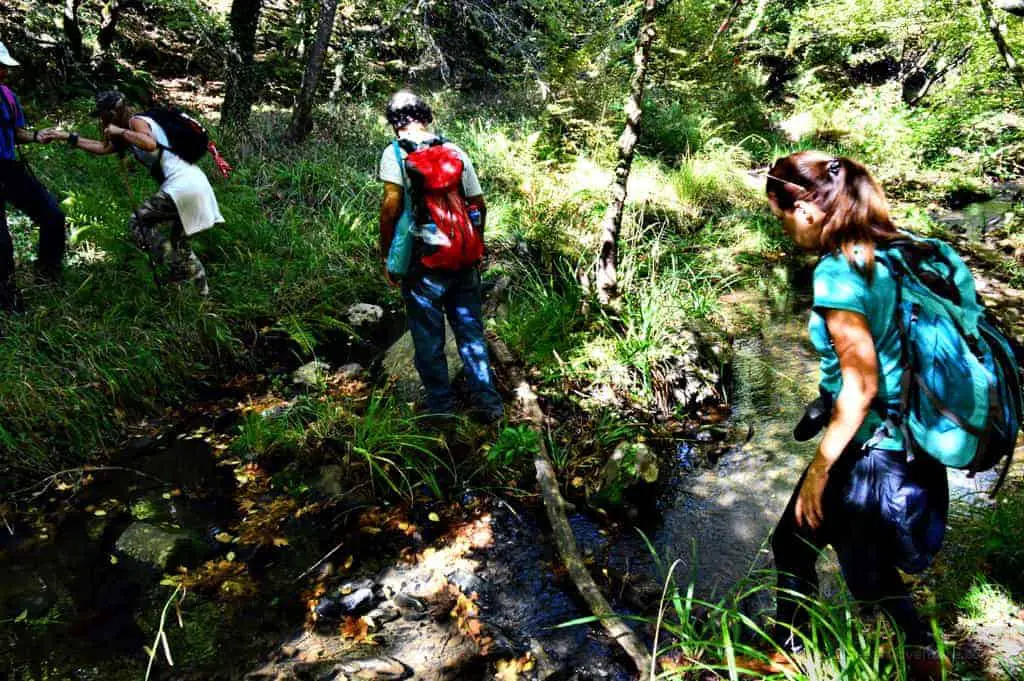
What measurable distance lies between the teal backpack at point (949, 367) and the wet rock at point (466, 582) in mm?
2074

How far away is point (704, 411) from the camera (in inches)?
181

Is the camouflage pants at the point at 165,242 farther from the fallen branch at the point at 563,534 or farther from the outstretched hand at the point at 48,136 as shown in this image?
the fallen branch at the point at 563,534

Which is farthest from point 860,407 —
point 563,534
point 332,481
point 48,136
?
→ point 48,136

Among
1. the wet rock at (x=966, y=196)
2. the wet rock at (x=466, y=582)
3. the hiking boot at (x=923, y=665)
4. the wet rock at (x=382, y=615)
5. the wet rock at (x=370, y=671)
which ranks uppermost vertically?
the wet rock at (x=966, y=196)

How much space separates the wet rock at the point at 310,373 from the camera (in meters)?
4.69

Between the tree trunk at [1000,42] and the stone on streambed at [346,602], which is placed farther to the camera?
the tree trunk at [1000,42]

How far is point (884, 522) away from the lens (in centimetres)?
176

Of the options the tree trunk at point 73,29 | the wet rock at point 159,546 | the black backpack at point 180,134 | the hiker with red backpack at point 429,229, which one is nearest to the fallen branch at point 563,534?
the hiker with red backpack at point 429,229

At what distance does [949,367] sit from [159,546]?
3.62m

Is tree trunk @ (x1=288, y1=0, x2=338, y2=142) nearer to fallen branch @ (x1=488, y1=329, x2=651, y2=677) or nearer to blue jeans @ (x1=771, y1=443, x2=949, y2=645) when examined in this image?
fallen branch @ (x1=488, y1=329, x2=651, y2=677)

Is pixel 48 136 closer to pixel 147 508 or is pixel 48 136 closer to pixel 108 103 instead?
pixel 108 103

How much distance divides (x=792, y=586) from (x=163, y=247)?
5.09 meters

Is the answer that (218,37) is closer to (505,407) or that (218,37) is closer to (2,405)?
(2,405)

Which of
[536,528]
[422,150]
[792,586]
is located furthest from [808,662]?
[422,150]
